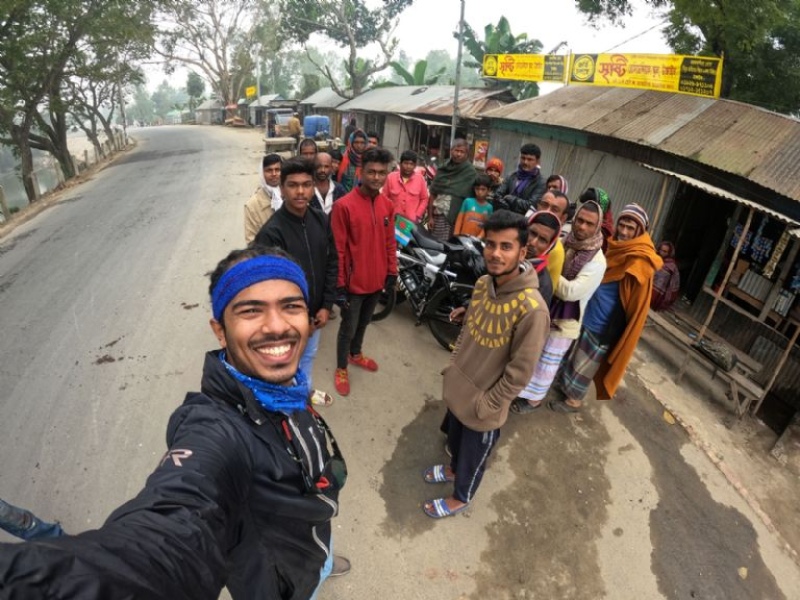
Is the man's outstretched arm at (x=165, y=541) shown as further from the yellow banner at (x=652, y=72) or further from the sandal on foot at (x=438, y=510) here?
the yellow banner at (x=652, y=72)

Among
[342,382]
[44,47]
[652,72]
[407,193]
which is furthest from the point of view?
[44,47]

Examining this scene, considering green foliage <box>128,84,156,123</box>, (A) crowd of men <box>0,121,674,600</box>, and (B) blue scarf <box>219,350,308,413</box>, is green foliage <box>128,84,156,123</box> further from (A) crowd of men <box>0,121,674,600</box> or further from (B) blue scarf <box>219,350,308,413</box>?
(B) blue scarf <box>219,350,308,413</box>

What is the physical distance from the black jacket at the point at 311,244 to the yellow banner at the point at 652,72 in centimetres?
795

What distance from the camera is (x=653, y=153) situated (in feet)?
21.9

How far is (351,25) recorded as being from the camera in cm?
2317

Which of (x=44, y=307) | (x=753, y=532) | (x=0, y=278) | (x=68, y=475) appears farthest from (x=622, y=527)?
(x=0, y=278)

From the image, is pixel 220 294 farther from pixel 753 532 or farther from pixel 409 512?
pixel 753 532

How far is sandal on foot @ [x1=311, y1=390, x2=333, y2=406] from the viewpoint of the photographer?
3259 mm

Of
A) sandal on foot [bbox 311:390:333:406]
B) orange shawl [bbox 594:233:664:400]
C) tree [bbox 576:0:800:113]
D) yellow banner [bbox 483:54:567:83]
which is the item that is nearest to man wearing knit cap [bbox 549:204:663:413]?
orange shawl [bbox 594:233:664:400]

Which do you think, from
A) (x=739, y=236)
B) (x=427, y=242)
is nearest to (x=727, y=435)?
(x=739, y=236)

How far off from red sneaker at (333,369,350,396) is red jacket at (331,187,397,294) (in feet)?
2.51

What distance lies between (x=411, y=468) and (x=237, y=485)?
199cm

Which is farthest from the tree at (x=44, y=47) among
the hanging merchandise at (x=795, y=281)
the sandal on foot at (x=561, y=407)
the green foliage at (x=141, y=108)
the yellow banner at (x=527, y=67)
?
the green foliage at (x=141, y=108)

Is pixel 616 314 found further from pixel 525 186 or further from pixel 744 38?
pixel 744 38
